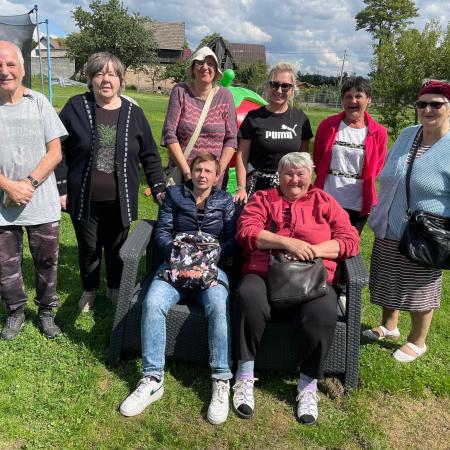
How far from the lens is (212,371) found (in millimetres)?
2906

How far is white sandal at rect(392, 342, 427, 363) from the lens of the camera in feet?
11.1

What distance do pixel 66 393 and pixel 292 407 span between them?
1.40 meters

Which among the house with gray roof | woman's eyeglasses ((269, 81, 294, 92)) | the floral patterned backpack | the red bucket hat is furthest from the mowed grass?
the house with gray roof

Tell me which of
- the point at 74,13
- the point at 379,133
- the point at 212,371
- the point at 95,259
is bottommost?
the point at 212,371

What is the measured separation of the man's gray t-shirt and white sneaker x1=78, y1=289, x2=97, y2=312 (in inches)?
36.8

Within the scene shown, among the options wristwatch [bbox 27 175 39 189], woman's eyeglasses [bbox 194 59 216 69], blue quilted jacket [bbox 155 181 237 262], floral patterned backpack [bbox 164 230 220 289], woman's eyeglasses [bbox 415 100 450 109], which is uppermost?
woman's eyeglasses [bbox 194 59 216 69]

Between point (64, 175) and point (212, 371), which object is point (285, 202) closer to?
point (212, 371)

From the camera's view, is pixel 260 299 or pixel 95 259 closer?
pixel 260 299

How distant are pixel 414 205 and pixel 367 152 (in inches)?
27.3

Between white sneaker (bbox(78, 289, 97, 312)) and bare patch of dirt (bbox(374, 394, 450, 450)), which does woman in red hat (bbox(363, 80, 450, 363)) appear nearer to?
bare patch of dirt (bbox(374, 394, 450, 450))

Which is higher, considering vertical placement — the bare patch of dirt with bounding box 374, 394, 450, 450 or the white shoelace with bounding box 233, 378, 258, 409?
the white shoelace with bounding box 233, 378, 258, 409

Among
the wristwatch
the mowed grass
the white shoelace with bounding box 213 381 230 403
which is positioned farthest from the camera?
the wristwatch

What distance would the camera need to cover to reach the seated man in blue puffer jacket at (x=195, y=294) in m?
2.79

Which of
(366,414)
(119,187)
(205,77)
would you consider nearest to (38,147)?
(119,187)
